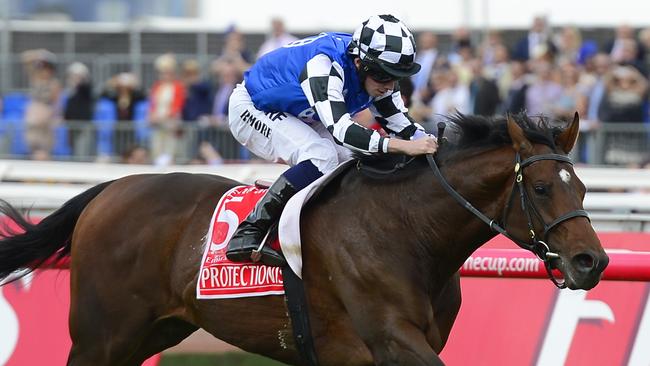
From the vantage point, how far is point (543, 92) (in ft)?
37.2

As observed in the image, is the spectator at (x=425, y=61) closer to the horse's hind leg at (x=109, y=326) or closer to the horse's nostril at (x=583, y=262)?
the horse's hind leg at (x=109, y=326)

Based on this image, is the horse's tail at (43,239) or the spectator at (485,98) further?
the spectator at (485,98)

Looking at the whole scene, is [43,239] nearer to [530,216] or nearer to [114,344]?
[114,344]

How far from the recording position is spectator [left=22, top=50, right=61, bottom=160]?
12.6 metres

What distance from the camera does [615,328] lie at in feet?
20.6

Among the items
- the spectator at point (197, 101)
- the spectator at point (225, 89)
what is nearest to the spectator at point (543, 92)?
the spectator at point (225, 89)

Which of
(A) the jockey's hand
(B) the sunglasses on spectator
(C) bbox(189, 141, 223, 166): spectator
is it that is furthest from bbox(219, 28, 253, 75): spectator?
(A) the jockey's hand

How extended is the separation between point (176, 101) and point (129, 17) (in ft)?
15.2

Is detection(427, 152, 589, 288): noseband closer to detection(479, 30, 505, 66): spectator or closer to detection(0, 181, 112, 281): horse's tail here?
detection(0, 181, 112, 281): horse's tail

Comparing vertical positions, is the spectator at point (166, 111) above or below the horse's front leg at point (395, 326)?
below

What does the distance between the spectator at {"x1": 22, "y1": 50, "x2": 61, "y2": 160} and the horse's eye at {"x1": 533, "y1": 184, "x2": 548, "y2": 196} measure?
26.7 feet

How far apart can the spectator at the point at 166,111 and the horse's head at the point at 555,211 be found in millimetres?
7220

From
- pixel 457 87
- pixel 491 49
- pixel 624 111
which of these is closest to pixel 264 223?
pixel 624 111

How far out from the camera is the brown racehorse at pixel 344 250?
4.86m
